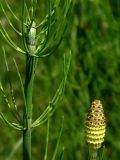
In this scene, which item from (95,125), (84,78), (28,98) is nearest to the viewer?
(95,125)

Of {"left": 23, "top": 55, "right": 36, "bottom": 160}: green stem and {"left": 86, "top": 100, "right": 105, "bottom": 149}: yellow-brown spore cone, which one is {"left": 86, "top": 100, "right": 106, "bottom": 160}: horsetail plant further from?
{"left": 23, "top": 55, "right": 36, "bottom": 160}: green stem

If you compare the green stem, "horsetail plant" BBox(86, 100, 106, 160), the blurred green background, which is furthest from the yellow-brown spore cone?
the blurred green background

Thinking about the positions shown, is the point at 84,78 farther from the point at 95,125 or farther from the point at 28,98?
the point at 95,125

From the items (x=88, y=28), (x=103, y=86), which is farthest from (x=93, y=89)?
(x=88, y=28)

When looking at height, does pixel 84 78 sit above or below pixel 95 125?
above

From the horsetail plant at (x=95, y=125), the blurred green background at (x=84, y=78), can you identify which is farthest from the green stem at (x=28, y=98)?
the blurred green background at (x=84, y=78)

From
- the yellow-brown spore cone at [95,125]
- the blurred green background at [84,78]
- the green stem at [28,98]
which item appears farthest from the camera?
the blurred green background at [84,78]

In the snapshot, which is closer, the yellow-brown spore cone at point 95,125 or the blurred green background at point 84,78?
the yellow-brown spore cone at point 95,125

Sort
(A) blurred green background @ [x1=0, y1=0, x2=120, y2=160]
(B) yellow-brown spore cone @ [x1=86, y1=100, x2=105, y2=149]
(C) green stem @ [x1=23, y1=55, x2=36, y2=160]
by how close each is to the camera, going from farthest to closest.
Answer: (A) blurred green background @ [x1=0, y1=0, x2=120, y2=160] → (C) green stem @ [x1=23, y1=55, x2=36, y2=160] → (B) yellow-brown spore cone @ [x1=86, y1=100, x2=105, y2=149]

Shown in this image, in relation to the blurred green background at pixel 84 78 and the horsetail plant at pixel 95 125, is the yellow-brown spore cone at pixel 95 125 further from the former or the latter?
the blurred green background at pixel 84 78

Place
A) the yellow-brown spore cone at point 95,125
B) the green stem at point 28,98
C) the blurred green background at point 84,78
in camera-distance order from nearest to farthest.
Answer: the yellow-brown spore cone at point 95,125 < the green stem at point 28,98 < the blurred green background at point 84,78

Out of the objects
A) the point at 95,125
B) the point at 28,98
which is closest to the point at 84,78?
the point at 28,98
